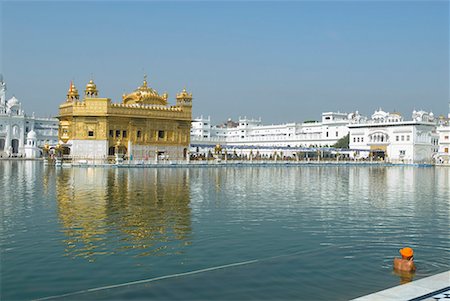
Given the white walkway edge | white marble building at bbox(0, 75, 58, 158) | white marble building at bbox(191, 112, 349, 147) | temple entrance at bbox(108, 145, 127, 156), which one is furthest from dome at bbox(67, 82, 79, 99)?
the white walkway edge

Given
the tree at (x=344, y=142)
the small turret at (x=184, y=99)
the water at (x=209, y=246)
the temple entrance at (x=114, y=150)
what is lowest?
the water at (x=209, y=246)

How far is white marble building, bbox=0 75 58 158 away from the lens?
2857 inches

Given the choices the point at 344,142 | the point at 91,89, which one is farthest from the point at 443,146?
the point at 91,89

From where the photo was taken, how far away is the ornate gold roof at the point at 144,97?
5491cm

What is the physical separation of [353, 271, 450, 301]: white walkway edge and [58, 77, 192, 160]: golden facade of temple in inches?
1720

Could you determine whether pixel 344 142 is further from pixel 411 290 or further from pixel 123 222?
pixel 411 290

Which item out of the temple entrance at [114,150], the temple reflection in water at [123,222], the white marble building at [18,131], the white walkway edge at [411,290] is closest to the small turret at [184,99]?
the temple entrance at [114,150]

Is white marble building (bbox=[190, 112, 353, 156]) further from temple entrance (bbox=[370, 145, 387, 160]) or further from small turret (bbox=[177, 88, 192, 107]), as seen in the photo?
small turret (bbox=[177, 88, 192, 107])

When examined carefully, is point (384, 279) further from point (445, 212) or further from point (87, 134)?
point (87, 134)

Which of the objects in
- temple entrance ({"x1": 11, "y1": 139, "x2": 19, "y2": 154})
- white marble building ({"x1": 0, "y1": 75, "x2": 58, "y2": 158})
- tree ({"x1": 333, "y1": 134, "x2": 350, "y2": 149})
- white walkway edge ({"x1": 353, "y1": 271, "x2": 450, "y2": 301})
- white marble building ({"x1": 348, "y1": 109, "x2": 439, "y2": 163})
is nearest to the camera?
white walkway edge ({"x1": 353, "y1": 271, "x2": 450, "y2": 301})

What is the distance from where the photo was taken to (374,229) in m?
12.7

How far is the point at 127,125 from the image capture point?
51781 mm

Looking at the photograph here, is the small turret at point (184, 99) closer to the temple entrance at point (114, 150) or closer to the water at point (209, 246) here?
the temple entrance at point (114, 150)

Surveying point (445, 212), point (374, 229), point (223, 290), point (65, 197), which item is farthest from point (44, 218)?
point (445, 212)
